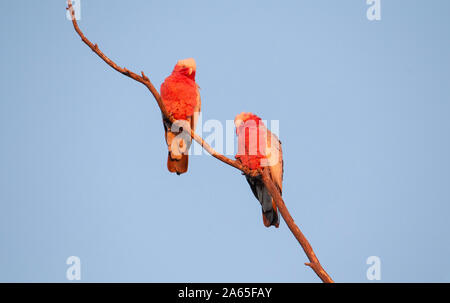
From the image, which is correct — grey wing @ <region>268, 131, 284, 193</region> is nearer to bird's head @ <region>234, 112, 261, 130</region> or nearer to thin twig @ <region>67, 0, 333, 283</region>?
bird's head @ <region>234, 112, 261, 130</region>

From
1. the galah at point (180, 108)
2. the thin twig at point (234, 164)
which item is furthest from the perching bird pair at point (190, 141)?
the thin twig at point (234, 164)

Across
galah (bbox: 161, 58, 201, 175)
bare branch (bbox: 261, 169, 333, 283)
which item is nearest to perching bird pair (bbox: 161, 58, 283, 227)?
galah (bbox: 161, 58, 201, 175)

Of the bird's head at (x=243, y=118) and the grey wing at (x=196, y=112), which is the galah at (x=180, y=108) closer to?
the grey wing at (x=196, y=112)

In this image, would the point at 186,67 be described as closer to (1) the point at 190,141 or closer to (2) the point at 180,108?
(2) the point at 180,108

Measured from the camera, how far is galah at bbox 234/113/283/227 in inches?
410

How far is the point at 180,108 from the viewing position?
1066 cm

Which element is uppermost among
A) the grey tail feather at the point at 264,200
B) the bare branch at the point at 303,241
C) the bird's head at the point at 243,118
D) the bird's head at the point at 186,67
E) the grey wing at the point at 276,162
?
the bird's head at the point at 186,67

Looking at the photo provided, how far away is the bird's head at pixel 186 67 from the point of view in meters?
10.9

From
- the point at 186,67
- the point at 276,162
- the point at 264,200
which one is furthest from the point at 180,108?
the point at 264,200

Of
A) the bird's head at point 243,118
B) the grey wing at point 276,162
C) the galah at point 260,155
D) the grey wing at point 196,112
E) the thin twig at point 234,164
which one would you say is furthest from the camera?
the grey wing at point 196,112

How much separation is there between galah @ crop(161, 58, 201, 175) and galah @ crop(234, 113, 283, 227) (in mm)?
990
